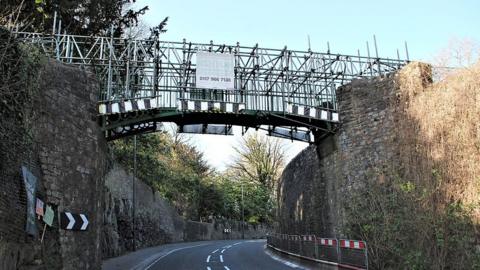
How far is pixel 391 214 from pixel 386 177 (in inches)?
121

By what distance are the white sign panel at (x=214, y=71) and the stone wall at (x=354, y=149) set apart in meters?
4.81

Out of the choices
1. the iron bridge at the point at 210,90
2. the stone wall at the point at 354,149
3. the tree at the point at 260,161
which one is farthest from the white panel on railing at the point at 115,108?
the tree at the point at 260,161

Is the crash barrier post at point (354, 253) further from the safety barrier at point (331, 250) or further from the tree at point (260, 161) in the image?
the tree at point (260, 161)

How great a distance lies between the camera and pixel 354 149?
738 inches

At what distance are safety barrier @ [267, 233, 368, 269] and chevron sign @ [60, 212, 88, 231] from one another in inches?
308

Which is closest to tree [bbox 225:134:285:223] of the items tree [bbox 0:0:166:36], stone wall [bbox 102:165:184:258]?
stone wall [bbox 102:165:184:258]

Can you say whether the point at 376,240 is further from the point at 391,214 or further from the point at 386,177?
the point at 386,177

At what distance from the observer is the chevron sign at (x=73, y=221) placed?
518 inches

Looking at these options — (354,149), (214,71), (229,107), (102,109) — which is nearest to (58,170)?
(102,109)

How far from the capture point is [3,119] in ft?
31.1

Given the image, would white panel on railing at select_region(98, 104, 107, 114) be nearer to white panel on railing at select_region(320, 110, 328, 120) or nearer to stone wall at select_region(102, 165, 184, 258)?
stone wall at select_region(102, 165, 184, 258)

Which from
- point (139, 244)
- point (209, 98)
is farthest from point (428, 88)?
point (139, 244)

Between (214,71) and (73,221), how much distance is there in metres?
8.99

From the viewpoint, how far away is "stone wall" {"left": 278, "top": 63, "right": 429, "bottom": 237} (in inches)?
683
